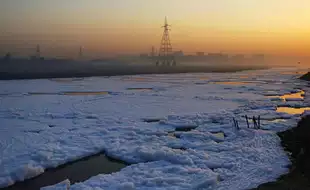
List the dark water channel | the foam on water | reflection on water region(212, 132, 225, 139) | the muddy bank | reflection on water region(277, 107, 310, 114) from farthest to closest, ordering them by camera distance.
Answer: reflection on water region(277, 107, 310, 114)
reflection on water region(212, 132, 225, 139)
the foam on water
the dark water channel
the muddy bank

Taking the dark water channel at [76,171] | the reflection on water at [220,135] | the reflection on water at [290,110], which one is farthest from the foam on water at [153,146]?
the reflection on water at [290,110]

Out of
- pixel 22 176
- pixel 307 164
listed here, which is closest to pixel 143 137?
pixel 22 176

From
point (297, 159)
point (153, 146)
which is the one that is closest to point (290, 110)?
point (297, 159)

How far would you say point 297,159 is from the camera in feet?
19.2

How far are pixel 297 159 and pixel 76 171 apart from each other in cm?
424

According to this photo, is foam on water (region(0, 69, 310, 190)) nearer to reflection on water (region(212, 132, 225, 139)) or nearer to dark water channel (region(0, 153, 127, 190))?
reflection on water (region(212, 132, 225, 139))

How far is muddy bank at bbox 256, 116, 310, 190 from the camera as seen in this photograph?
4602 millimetres

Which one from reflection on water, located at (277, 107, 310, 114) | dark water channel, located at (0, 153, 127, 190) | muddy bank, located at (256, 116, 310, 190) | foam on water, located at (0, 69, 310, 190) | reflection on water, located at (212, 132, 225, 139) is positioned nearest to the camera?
muddy bank, located at (256, 116, 310, 190)

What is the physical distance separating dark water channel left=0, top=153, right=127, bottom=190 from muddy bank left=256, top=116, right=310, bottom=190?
2.88m

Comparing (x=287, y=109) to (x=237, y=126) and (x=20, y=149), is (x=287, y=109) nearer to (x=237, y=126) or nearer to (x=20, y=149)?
(x=237, y=126)

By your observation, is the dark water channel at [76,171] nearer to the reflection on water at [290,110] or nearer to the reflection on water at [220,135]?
the reflection on water at [220,135]

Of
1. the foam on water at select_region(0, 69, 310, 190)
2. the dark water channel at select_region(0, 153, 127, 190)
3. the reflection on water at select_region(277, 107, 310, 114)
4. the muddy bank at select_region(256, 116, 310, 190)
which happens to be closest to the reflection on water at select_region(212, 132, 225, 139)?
the foam on water at select_region(0, 69, 310, 190)

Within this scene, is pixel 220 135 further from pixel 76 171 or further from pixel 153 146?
pixel 76 171

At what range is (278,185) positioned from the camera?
4.61 m
